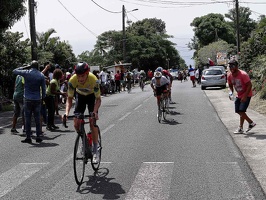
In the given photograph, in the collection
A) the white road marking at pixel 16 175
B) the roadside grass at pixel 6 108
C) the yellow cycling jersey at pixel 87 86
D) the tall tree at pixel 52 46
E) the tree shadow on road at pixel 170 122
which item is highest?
the tall tree at pixel 52 46

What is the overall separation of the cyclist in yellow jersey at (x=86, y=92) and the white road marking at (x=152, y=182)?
0.89 m

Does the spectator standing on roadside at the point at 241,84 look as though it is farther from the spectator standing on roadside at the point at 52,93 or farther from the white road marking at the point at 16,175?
the white road marking at the point at 16,175

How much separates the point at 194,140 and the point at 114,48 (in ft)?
202

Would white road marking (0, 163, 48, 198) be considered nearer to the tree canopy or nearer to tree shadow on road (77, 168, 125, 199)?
tree shadow on road (77, 168, 125, 199)

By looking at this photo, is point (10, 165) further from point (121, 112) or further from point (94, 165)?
point (121, 112)

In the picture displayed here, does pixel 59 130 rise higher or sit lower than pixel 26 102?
lower

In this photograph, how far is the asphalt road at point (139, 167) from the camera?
6.46m

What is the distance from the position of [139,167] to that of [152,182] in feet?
3.52

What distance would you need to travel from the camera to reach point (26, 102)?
36.0 ft

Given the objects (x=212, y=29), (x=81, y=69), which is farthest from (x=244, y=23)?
(x=81, y=69)

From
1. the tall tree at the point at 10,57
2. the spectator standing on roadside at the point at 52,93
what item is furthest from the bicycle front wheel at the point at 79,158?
the tall tree at the point at 10,57

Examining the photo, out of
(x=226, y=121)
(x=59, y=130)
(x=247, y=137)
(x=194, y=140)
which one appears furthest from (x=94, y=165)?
(x=226, y=121)

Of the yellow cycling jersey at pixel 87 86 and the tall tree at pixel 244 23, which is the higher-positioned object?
the tall tree at pixel 244 23

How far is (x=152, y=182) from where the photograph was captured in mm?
6984
